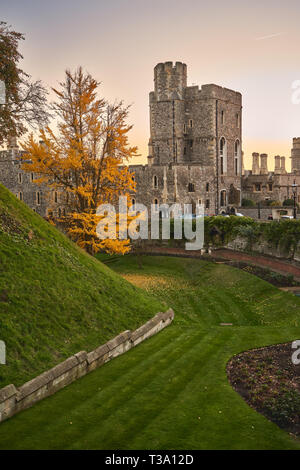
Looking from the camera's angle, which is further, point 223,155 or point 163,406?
point 223,155

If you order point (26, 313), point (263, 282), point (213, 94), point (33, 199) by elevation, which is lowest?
point (263, 282)

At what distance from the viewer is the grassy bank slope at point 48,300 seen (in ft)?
32.0

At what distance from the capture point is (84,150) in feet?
70.5

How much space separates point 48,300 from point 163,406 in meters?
4.45

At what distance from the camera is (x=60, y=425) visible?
8.01 m

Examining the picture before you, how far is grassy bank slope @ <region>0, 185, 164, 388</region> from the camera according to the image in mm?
9766

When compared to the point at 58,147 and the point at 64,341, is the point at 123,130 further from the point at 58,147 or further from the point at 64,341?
the point at 64,341

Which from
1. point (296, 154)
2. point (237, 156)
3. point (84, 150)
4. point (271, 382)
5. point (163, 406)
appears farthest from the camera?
point (296, 154)

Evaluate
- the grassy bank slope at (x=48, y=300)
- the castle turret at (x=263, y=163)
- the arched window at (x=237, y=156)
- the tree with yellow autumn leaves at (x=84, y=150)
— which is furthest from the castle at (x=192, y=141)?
the grassy bank slope at (x=48, y=300)

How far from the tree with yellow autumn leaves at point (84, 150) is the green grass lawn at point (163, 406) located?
807cm

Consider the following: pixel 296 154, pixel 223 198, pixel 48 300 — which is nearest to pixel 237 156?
pixel 223 198

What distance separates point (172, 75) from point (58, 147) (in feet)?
131

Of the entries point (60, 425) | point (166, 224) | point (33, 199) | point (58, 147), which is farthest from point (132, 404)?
point (33, 199)

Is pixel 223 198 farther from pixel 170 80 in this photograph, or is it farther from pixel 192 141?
pixel 170 80
